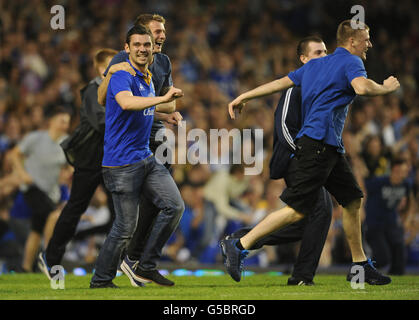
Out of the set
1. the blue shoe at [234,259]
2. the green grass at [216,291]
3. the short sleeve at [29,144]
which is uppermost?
the short sleeve at [29,144]

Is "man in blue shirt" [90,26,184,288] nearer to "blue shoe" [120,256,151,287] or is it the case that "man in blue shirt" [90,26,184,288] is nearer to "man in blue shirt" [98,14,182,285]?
"man in blue shirt" [98,14,182,285]

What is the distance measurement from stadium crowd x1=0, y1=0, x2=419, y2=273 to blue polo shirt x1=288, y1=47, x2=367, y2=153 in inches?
160

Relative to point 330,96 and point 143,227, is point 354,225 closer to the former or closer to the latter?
point 330,96

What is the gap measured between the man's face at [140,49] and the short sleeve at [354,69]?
1580 millimetres

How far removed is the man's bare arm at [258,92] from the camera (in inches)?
267

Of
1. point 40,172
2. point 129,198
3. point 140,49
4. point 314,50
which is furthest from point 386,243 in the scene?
point 140,49

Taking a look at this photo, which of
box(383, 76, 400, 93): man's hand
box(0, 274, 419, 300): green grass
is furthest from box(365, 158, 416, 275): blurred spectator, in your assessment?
box(383, 76, 400, 93): man's hand

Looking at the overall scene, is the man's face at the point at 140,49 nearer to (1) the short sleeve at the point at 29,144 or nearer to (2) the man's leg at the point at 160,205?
(2) the man's leg at the point at 160,205

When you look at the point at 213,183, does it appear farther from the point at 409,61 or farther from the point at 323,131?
the point at 409,61

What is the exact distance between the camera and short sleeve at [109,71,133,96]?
630 cm

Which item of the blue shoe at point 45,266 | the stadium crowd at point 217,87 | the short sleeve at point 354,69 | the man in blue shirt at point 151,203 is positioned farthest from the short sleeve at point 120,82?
the stadium crowd at point 217,87

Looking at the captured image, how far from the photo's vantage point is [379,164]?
11359mm

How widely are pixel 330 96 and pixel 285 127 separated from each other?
2.05 feet

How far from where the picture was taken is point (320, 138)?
6.64 metres
